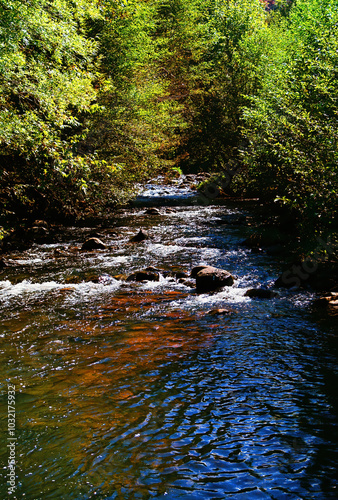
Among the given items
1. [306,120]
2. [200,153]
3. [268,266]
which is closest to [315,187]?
[306,120]

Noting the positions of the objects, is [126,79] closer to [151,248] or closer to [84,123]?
[84,123]

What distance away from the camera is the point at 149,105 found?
25.8m

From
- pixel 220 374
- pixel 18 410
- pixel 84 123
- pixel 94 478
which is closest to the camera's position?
pixel 94 478

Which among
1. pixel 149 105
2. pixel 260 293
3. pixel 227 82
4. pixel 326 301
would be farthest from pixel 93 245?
pixel 227 82

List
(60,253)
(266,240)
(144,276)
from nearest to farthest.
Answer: (144,276)
(60,253)
(266,240)

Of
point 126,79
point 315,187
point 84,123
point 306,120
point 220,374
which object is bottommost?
point 220,374

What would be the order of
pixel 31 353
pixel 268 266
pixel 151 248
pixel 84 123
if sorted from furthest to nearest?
pixel 84 123 < pixel 151 248 < pixel 268 266 < pixel 31 353

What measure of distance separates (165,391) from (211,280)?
5402 millimetres

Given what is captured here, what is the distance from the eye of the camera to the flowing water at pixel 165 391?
4.19 m

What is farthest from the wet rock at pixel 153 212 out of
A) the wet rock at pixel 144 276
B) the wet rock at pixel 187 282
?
the wet rock at pixel 187 282

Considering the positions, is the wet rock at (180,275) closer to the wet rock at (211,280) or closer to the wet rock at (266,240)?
the wet rock at (211,280)

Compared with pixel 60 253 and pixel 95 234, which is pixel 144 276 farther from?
pixel 95 234

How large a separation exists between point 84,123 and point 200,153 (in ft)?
55.6

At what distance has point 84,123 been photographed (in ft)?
66.8
